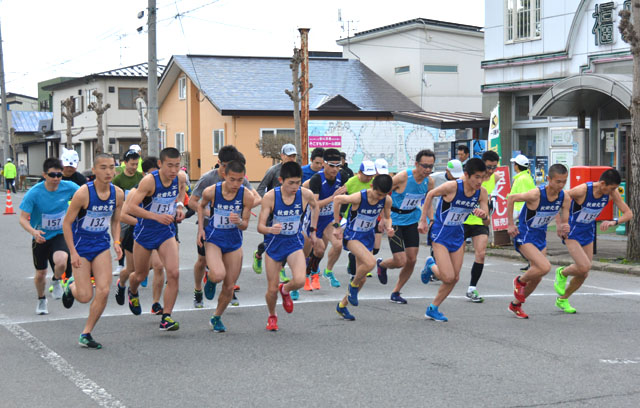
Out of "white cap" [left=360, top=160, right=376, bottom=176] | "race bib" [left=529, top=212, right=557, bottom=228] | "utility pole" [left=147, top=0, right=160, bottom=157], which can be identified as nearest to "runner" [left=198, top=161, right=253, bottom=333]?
"white cap" [left=360, top=160, right=376, bottom=176]

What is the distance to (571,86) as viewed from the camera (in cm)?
1881

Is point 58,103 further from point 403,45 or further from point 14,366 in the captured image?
point 14,366

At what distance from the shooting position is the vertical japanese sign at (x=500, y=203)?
1666 centimetres

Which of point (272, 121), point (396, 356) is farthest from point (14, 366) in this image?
point (272, 121)

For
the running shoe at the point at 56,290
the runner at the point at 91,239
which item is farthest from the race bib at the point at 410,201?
the running shoe at the point at 56,290

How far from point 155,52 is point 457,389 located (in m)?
22.7

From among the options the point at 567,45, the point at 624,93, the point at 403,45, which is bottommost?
the point at 624,93

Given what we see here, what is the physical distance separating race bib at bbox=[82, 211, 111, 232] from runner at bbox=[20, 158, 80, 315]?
191 centimetres

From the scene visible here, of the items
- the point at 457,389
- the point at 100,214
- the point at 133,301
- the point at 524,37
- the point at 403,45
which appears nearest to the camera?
the point at 457,389

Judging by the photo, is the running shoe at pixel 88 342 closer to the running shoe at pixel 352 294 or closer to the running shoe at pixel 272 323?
the running shoe at pixel 272 323

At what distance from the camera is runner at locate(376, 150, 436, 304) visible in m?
10.4

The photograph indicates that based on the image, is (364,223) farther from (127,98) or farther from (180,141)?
(127,98)

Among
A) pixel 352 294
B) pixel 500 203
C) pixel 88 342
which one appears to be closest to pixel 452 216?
pixel 352 294

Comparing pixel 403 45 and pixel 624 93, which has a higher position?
pixel 403 45
